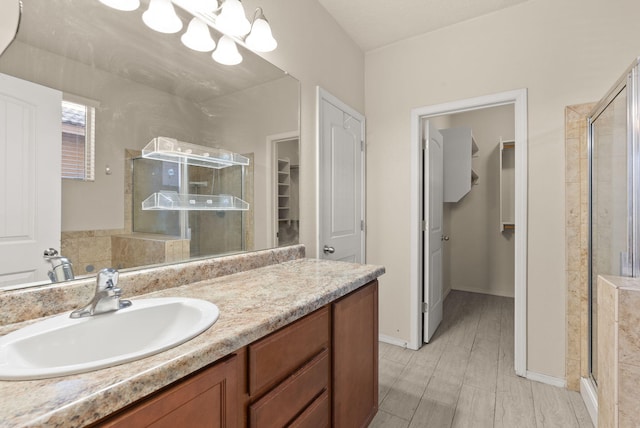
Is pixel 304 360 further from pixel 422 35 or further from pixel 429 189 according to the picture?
pixel 422 35

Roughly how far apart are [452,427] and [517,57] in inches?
97.0

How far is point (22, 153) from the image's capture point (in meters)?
0.87

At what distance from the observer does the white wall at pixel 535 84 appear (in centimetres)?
192

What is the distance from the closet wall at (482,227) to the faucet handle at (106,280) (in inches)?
152

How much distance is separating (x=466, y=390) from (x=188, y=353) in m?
2.01

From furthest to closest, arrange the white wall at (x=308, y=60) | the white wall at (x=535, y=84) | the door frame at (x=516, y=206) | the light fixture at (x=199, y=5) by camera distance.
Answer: the door frame at (x=516, y=206) < the white wall at (x=535, y=84) < the white wall at (x=308, y=60) < the light fixture at (x=199, y=5)

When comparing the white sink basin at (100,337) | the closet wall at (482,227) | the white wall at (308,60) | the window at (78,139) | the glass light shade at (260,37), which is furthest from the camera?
the closet wall at (482,227)

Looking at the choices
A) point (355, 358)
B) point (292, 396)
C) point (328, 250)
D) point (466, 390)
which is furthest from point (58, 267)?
point (466, 390)

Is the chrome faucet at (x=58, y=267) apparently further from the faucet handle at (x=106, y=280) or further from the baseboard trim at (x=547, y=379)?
the baseboard trim at (x=547, y=379)

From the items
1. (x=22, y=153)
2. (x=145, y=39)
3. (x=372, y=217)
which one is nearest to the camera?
(x=22, y=153)

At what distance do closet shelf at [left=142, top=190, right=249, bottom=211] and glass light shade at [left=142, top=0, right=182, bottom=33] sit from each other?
68 cm

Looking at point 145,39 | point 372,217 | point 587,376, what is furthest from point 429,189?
point 145,39

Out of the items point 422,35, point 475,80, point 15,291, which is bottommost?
point 15,291

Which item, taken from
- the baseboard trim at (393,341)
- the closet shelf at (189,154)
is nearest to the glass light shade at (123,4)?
the closet shelf at (189,154)
